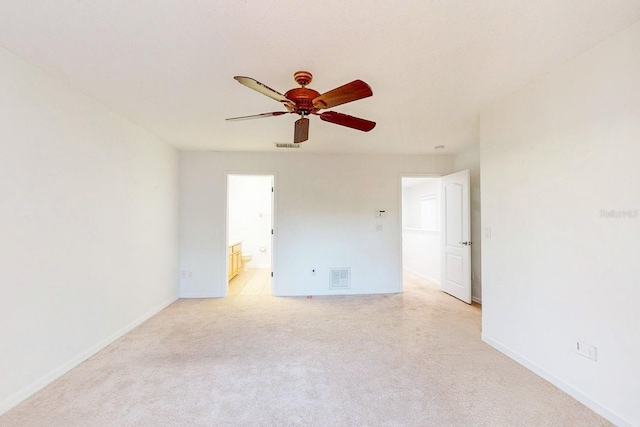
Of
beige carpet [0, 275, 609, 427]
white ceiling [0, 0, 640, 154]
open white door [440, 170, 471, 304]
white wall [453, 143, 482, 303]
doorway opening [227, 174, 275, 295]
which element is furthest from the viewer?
doorway opening [227, 174, 275, 295]

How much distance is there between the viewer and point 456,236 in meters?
4.38

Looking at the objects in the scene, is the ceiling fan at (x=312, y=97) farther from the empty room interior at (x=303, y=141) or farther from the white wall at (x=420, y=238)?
the white wall at (x=420, y=238)

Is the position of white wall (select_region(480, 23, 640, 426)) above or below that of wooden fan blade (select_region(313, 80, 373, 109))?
below

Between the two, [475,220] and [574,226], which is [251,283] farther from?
[574,226]

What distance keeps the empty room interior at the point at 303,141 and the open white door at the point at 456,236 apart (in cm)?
74

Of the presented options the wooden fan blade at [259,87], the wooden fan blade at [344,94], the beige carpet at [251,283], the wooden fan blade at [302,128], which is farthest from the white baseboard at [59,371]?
the wooden fan blade at [344,94]

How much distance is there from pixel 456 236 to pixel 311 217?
2.28m

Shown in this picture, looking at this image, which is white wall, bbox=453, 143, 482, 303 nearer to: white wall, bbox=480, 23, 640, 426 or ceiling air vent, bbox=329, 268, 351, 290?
white wall, bbox=480, 23, 640, 426

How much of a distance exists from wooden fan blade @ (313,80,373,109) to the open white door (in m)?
3.00

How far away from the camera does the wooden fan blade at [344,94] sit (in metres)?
1.67

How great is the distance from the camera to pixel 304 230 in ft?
15.6

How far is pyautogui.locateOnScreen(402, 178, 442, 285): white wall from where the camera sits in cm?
566

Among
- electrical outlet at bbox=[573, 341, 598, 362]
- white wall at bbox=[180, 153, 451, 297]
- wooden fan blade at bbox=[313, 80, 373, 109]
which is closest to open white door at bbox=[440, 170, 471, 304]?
white wall at bbox=[180, 153, 451, 297]

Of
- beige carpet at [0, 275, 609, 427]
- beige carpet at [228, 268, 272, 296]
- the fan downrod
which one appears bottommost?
beige carpet at [228, 268, 272, 296]
